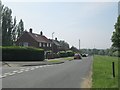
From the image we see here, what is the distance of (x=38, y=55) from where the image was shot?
174ft

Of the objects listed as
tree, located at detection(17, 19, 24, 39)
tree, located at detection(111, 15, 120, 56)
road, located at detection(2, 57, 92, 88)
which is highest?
tree, located at detection(17, 19, 24, 39)

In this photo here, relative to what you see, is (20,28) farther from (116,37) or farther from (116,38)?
(116,38)

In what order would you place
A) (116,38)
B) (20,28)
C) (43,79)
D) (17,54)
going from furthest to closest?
1. (20,28)
2. (116,38)
3. (17,54)
4. (43,79)

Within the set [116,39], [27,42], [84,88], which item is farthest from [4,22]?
[84,88]

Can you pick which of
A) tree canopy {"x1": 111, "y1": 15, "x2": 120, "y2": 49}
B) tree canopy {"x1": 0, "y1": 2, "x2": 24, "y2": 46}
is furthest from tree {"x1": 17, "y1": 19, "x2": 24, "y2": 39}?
tree canopy {"x1": 111, "y1": 15, "x2": 120, "y2": 49}

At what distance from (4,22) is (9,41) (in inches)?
241

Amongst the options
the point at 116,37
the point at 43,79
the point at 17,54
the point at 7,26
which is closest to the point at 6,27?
the point at 7,26

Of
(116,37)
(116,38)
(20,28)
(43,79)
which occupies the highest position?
(20,28)

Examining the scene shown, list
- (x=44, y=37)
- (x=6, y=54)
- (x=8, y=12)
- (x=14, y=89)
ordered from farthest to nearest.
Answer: (x=44, y=37) < (x=8, y=12) < (x=6, y=54) < (x=14, y=89)

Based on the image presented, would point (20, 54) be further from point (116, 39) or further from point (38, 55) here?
point (116, 39)

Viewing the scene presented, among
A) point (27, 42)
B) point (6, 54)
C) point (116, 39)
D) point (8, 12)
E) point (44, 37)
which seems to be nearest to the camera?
point (6, 54)

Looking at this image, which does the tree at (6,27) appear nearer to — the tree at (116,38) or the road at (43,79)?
the tree at (116,38)

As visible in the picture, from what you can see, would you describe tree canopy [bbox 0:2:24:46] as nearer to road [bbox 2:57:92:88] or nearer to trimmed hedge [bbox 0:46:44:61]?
trimmed hedge [bbox 0:46:44:61]

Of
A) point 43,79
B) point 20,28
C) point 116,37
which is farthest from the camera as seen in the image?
point 20,28
